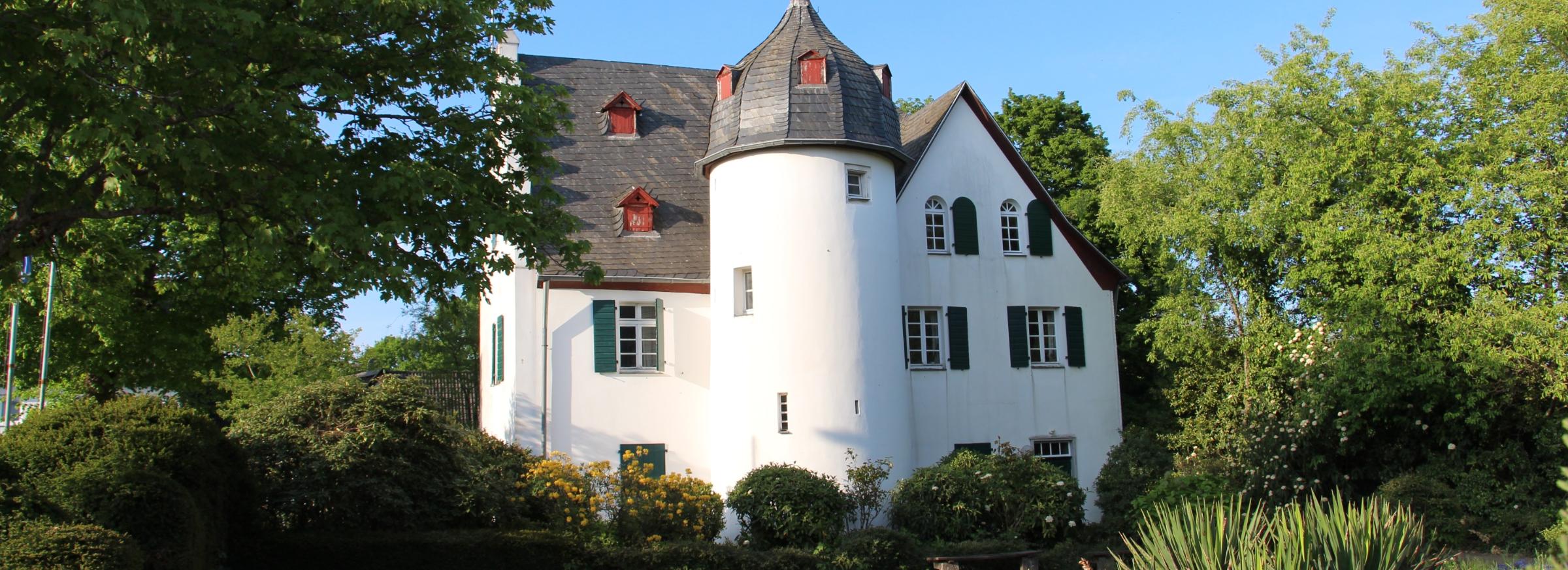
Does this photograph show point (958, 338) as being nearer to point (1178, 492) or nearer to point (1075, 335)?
point (1075, 335)

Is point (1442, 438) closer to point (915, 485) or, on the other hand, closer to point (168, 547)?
point (915, 485)

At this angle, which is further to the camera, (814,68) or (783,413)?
(814,68)

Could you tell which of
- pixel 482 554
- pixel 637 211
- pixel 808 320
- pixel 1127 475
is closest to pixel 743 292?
pixel 808 320

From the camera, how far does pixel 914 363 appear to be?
22.1 metres

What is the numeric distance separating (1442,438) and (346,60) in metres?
18.5

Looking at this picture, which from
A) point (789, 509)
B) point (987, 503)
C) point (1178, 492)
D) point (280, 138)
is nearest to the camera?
point (280, 138)

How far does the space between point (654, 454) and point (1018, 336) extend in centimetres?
714

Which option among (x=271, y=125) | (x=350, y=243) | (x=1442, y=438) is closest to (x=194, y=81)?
(x=271, y=125)

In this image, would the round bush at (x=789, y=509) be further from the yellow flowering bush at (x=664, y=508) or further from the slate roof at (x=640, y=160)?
the slate roof at (x=640, y=160)

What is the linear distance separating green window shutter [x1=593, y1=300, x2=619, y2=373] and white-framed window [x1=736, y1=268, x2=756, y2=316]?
2.22m

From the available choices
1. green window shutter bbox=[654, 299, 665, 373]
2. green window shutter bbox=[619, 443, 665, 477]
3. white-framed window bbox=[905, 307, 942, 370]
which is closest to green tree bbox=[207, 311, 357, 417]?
green window shutter bbox=[654, 299, 665, 373]

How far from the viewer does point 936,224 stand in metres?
22.8

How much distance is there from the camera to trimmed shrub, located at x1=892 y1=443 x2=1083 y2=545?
18.7m

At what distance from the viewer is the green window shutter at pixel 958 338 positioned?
72.9 feet
